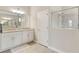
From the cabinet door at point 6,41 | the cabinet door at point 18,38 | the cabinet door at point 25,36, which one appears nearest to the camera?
the cabinet door at point 6,41

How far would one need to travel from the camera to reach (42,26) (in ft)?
5.58

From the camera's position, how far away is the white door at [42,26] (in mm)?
1623

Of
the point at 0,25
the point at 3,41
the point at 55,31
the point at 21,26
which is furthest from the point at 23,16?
the point at 55,31

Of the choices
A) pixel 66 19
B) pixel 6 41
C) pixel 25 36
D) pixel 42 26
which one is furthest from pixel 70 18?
pixel 6 41

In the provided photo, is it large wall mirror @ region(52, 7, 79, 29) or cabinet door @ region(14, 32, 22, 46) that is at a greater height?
large wall mirror @ region(52, 7, 79, 29)

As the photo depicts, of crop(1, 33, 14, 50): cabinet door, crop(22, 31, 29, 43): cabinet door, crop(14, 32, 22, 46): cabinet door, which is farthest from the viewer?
crop(22, 31, 29, 43): cabinet door

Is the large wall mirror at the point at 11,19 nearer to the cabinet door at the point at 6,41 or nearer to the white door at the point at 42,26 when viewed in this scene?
the cabinet door at the point at 6,41

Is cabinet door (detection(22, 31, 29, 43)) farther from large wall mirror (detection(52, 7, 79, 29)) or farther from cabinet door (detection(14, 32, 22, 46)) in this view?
large wall mirror (detection(52, 7, 79, 29))

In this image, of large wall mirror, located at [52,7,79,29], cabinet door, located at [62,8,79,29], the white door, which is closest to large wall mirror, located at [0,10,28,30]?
the white door

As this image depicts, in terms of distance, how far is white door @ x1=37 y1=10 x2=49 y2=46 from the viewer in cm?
162

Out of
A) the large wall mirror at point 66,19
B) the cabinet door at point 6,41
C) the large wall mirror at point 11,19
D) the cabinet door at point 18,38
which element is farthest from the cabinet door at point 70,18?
the cabinet door at point 6,41
